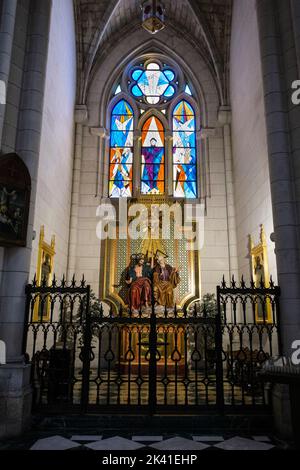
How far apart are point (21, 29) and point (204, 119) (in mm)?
7498

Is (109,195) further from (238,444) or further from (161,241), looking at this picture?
(238,444)

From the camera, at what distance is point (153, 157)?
1276 cm

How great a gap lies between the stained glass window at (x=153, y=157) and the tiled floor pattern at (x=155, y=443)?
28.0 feet

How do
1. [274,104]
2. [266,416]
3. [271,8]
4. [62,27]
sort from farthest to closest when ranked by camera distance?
1. [62,27]
2. [271,8]
3. [274,104]
4. [266,416]

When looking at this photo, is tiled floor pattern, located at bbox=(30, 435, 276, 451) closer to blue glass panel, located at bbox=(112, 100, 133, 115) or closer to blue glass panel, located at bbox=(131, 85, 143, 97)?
blue glass panel, located at bbox=(112, 100, 133, 115)

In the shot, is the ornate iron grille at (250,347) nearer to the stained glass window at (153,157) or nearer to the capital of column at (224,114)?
the stained glass window at (153,157)

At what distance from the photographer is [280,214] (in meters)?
5.79

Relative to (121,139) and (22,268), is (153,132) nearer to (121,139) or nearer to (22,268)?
(121,139)

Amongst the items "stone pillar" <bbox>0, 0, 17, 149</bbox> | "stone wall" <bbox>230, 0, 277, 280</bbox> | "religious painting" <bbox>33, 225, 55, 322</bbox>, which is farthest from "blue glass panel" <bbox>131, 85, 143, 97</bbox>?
"stone pillar" <bbox>0, 0, 17, 149</bbox>

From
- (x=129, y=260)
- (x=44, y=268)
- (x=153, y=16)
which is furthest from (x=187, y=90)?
(x=44, y=268)

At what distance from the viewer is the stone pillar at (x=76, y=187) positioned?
443 inches

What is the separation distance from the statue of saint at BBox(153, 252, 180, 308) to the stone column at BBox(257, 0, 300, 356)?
5206 mm

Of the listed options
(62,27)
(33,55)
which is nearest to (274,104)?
(33,55)

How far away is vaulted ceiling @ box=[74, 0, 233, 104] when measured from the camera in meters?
11.9
